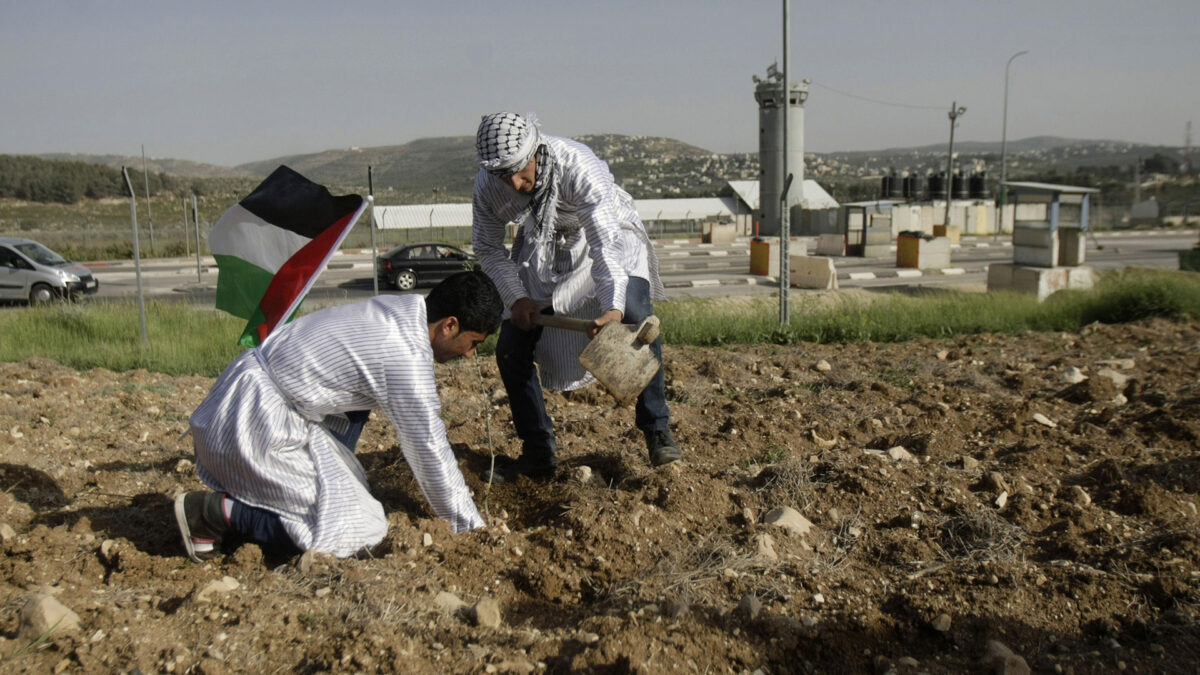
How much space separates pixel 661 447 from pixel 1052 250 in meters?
11.7

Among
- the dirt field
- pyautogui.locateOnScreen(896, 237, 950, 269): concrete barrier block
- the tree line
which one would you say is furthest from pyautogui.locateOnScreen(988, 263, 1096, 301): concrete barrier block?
the tree line

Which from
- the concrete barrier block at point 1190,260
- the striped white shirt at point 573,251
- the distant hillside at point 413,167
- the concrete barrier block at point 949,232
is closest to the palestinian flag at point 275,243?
the striped white shirt at point 573,251

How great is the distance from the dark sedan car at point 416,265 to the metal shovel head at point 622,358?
17.4 m

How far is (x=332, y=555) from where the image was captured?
3.27 metres

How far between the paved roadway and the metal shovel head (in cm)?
1098

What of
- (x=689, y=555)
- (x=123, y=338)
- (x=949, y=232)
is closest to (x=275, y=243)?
(x=689, y=555)

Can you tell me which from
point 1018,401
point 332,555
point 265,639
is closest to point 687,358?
point 1018,401

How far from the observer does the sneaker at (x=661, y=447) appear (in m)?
4.18

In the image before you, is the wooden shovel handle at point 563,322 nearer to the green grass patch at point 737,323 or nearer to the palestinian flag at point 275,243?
the palestinian flag at point 275,243

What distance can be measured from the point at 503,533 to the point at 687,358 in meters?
4.00

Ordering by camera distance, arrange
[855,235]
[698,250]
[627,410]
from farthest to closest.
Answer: [698,250] → [855,235] → [627,410]

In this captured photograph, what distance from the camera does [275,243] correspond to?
15.3 ft

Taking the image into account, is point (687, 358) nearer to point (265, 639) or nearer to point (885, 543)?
point (885, 543)

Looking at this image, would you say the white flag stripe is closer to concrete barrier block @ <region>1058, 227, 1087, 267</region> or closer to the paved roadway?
the paved roadway
